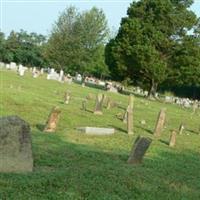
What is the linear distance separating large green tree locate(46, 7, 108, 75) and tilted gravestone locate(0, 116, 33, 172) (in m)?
76.6

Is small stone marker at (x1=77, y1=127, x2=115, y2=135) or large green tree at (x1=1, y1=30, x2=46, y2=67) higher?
small stone marker at (x1=77, y1=127, x2=115, y2=135)

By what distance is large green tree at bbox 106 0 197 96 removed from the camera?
56594 millimetres

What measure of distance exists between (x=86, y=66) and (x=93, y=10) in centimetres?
862

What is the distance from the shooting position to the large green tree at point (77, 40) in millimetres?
87250

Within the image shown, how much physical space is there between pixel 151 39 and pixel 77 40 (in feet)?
101

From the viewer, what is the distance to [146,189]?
32.7 ft

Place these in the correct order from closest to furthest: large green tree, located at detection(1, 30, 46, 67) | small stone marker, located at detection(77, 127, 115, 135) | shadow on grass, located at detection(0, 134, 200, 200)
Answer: shadow on grass, located at detection(0, 134, 200, 200)
small stone marker, located at detection(77, 127, 115, 135)
large green tree, located at detection(1, 30, 46, 67)

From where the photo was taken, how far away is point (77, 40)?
285 ft

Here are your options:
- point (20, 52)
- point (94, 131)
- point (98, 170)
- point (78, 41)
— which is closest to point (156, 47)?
point (78, 41)

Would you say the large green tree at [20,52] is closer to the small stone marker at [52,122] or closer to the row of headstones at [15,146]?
the small stone marker at [52,122]

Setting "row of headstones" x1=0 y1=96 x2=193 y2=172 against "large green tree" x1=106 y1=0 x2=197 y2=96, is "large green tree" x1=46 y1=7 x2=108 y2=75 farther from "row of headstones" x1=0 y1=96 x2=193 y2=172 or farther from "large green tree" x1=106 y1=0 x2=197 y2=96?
"row of headstones" x1=0 y1=96 x2=193 y2=172

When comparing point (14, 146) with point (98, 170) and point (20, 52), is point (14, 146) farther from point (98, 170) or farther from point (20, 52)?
point (20, 52)

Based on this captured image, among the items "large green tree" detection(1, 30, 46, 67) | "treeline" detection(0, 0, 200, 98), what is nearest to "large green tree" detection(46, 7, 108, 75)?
"treeline" detection(0, 0, 200, 98)

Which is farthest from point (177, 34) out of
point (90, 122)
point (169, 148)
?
point (169, 148)
